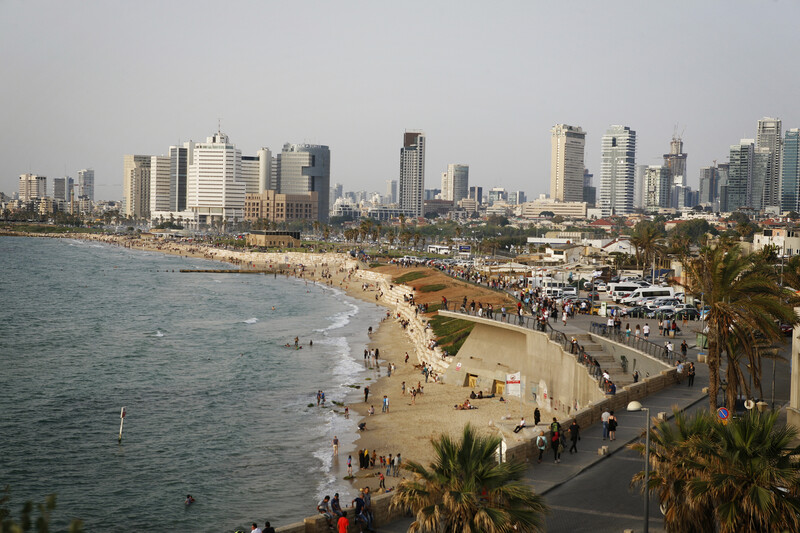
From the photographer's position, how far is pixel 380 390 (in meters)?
41.9

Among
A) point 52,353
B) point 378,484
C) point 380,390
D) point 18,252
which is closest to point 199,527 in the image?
point 378,484

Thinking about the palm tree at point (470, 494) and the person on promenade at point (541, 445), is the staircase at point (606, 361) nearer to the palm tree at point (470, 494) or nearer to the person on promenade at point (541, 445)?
the person on promenade at point (541, 445)

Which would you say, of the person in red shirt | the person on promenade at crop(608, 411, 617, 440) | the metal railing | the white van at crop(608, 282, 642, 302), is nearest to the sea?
the person in red shirt

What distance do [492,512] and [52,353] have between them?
1916 inches

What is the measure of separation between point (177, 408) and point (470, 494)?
28.4 metres

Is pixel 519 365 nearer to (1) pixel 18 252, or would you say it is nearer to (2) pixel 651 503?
(2) pixel 651 503

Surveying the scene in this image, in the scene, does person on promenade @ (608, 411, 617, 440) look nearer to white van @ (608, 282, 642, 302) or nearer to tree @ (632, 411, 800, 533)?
tree @ (632, 411, 800, 533)

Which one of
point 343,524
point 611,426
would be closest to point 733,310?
point 611,426

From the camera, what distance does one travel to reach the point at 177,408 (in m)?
37.4

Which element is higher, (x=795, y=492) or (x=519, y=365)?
(x=795, y=492)

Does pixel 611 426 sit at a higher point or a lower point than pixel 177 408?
higher

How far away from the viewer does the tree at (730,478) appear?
11.4 m

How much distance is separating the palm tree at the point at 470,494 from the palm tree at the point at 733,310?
33.8 feet

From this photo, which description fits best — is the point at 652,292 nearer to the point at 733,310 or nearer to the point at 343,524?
the point at 733,310
